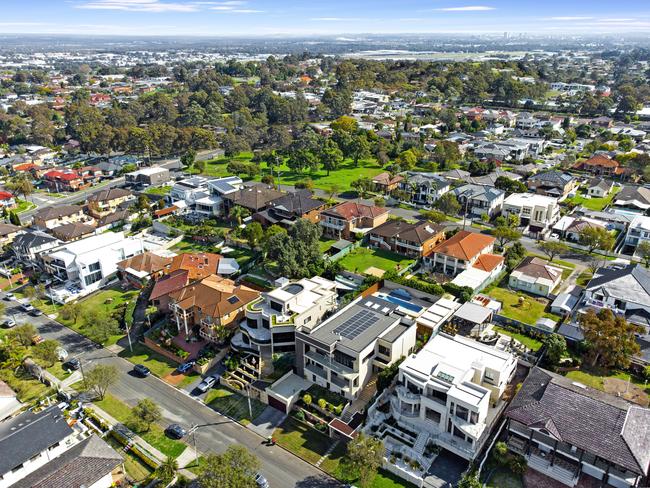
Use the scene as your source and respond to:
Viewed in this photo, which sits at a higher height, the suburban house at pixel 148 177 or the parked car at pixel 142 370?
the suburban house at pixel 148 177

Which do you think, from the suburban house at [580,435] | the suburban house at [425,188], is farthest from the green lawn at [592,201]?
the suburban house at [580,435]

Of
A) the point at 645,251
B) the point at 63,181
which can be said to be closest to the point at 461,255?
the point at 645,251

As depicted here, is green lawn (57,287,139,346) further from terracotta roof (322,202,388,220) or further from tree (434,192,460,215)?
tree (434,192,460,215)

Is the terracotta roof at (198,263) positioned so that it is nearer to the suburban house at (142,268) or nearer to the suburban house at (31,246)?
the suburban house at (142,268)

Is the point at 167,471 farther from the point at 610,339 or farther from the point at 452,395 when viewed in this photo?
the point at 610,339

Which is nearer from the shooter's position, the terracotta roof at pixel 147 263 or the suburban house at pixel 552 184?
the terracotta roof at pixel 147 263

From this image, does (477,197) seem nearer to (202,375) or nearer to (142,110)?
(202,375)
